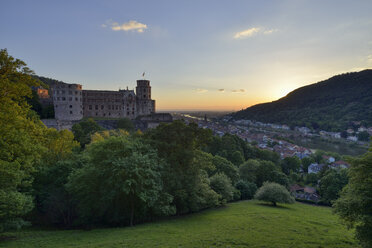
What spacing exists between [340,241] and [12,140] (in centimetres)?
2331

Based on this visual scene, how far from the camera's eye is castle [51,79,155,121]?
2327 inches

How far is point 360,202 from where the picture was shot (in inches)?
438

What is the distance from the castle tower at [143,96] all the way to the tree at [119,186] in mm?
53312

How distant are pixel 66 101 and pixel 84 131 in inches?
708

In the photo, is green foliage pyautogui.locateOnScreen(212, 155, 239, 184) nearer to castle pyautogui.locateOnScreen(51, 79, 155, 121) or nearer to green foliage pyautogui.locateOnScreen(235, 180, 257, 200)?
green foliage pyautogui.locateOnScreen(235, 180, 257, 200)

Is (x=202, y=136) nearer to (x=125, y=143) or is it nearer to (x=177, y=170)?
(x=177, y=170)

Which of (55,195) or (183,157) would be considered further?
(183,157)

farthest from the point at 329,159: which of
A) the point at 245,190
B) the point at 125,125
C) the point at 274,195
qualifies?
the point at 125,125

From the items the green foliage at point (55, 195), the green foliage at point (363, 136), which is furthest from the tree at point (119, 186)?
the green foliage at point (363, 136)

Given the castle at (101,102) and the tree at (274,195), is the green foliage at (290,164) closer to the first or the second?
the tree at (274,195)

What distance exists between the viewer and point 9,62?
12.1 meters

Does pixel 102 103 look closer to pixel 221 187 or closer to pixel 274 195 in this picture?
pixel 221 187

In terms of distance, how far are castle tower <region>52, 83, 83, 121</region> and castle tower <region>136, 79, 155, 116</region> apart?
18.5 m

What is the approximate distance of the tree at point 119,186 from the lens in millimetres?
17062
